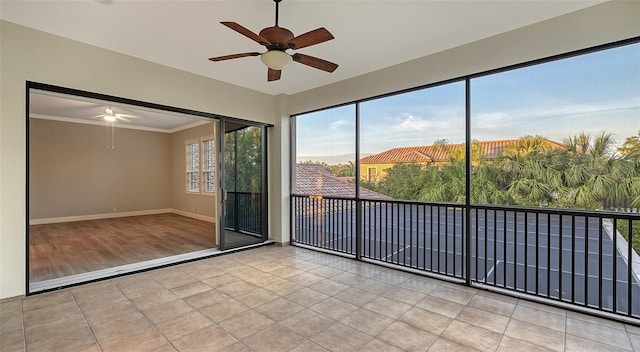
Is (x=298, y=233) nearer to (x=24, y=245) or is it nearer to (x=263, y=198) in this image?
(x=263, y=198)

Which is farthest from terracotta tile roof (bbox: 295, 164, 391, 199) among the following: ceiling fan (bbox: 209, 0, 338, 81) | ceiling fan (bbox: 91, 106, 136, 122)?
ceiling fan (bbox: 91, 106, 136, 122)

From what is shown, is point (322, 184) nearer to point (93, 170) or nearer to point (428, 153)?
point (428, 153)

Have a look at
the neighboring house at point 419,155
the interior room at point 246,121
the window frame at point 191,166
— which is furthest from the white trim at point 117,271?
the window frame at point 191,166

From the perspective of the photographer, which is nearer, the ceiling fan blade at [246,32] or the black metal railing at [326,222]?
the ceiling fan blade at [246,32]

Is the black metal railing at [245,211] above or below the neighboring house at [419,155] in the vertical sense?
below

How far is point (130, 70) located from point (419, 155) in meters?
3.92

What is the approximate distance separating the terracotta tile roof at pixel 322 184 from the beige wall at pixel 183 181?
340 cm

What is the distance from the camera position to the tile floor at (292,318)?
2262 millimetres

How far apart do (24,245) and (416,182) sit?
4589 millimetres

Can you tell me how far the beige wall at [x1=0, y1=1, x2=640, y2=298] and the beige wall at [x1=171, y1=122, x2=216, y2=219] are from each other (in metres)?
3.89

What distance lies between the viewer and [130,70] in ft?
12.3

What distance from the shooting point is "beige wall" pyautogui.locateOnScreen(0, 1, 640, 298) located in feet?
9.12

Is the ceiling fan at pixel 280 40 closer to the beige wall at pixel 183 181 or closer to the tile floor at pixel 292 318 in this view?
the tile floor at pixel 292 318

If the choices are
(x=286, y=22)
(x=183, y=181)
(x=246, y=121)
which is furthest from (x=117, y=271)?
(x=183, y=181)
